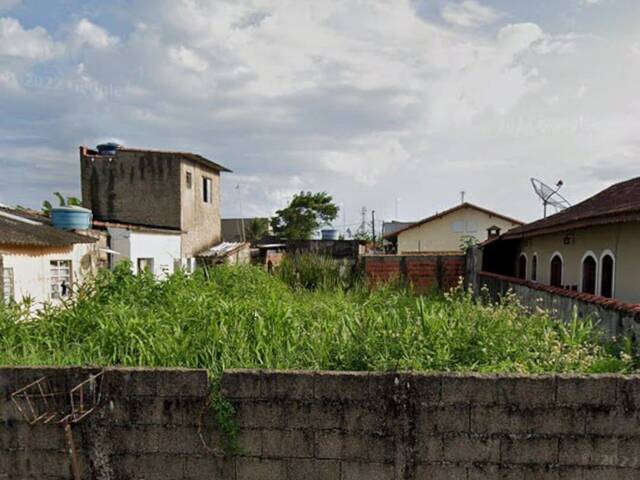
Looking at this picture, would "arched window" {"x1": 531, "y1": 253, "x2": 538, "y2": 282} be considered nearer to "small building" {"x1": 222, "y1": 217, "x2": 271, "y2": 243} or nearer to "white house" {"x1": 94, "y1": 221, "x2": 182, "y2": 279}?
"white house" {"x1": 94, "y1": 221, "x2": 182, "y2": 279}

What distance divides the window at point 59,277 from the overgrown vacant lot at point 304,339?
5.37 metres

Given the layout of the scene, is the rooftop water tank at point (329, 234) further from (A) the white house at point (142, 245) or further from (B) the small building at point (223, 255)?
(A) the white house at point (142, 245)

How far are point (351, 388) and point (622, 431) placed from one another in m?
1.67

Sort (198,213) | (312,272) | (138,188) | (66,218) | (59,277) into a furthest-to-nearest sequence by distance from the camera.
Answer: (198,213) → (138,188) → (66,218) → (312,272) → (59,277)

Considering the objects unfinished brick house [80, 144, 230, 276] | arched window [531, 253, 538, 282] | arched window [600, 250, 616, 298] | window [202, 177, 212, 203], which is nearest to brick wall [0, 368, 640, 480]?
arched window [600, 250, 616, 298]

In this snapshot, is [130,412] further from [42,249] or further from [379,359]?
[42,249]

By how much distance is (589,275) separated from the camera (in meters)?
8.29

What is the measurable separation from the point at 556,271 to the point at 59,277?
12449 millimetres

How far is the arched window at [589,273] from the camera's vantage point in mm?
8070

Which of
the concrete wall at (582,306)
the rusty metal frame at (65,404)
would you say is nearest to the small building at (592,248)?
the concrete wall at (582,306)

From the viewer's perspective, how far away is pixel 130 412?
2.40 m

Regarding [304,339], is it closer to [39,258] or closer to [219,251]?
[39,258]

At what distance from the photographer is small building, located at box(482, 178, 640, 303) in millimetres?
6684

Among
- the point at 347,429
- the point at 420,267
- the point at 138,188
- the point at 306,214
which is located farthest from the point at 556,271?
the point at 306,214
